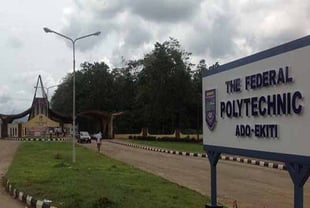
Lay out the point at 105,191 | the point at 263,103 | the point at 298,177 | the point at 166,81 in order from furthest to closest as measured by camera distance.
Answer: the point at 166,81, the point at 105,191, the point at 263,103, the point at 298,177

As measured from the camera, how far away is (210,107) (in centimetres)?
1002

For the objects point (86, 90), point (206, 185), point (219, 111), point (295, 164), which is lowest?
point (206, 185)

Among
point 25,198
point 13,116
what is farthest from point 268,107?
point 13,116

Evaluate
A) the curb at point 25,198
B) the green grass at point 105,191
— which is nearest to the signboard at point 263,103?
the green grass at point 105,191

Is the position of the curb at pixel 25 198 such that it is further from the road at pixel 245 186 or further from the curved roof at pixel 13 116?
the curved roof at pixel 13 116

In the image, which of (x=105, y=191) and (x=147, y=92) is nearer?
(x=105, y=191)

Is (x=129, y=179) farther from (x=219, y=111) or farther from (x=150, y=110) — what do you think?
(x=150, y=110)

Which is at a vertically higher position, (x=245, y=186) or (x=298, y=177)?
(x=298, y=177)

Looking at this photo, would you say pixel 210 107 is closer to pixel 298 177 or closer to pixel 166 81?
pixel 298 177

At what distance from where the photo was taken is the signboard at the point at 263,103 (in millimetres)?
6734

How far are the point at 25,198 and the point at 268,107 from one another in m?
8.17

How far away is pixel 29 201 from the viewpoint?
43.7 ft

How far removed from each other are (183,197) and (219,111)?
183 inches

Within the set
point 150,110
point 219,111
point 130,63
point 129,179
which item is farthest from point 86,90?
point 219,111
